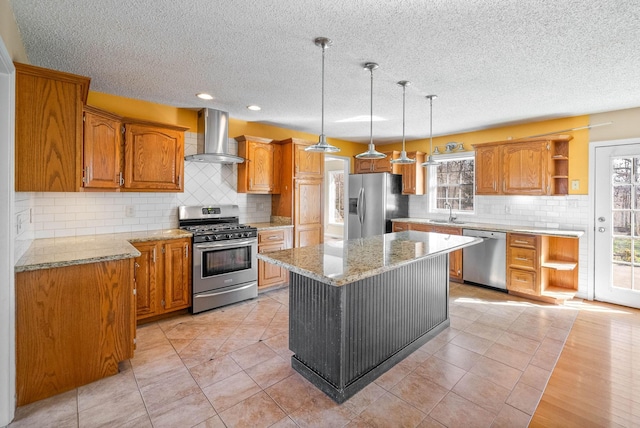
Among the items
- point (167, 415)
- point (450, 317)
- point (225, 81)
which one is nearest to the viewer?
point (167, 415)

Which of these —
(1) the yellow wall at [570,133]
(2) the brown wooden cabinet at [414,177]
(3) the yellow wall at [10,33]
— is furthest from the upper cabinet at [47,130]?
(1) the yellow wall at [570,133]

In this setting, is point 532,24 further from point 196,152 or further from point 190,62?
point 196,152

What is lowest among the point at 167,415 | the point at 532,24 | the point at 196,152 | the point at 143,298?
the point at 167,415

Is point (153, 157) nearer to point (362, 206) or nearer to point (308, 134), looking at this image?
point (308, 134)

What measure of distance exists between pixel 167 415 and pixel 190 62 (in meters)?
2.58

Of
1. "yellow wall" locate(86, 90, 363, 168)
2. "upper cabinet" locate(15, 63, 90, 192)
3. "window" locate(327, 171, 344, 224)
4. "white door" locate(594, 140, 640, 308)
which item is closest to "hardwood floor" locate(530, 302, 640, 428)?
"white door" locate(594, 140, 640, 308)

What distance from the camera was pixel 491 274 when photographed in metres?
4.27

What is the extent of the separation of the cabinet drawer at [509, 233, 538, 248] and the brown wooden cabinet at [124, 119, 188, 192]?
167 inches

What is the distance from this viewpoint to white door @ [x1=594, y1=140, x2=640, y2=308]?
3.64 meters

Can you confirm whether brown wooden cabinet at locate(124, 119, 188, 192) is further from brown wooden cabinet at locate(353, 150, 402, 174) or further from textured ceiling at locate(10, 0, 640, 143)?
brown wooden cabinet at locate(353, 150, 402, 174)

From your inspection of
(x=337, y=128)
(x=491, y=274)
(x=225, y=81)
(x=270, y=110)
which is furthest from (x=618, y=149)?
(x=225, y=81)

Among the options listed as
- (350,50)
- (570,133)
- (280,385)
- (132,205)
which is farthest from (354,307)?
(570,133)

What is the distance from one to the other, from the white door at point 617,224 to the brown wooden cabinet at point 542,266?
0.28 metres

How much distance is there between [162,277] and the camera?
10.5ft
